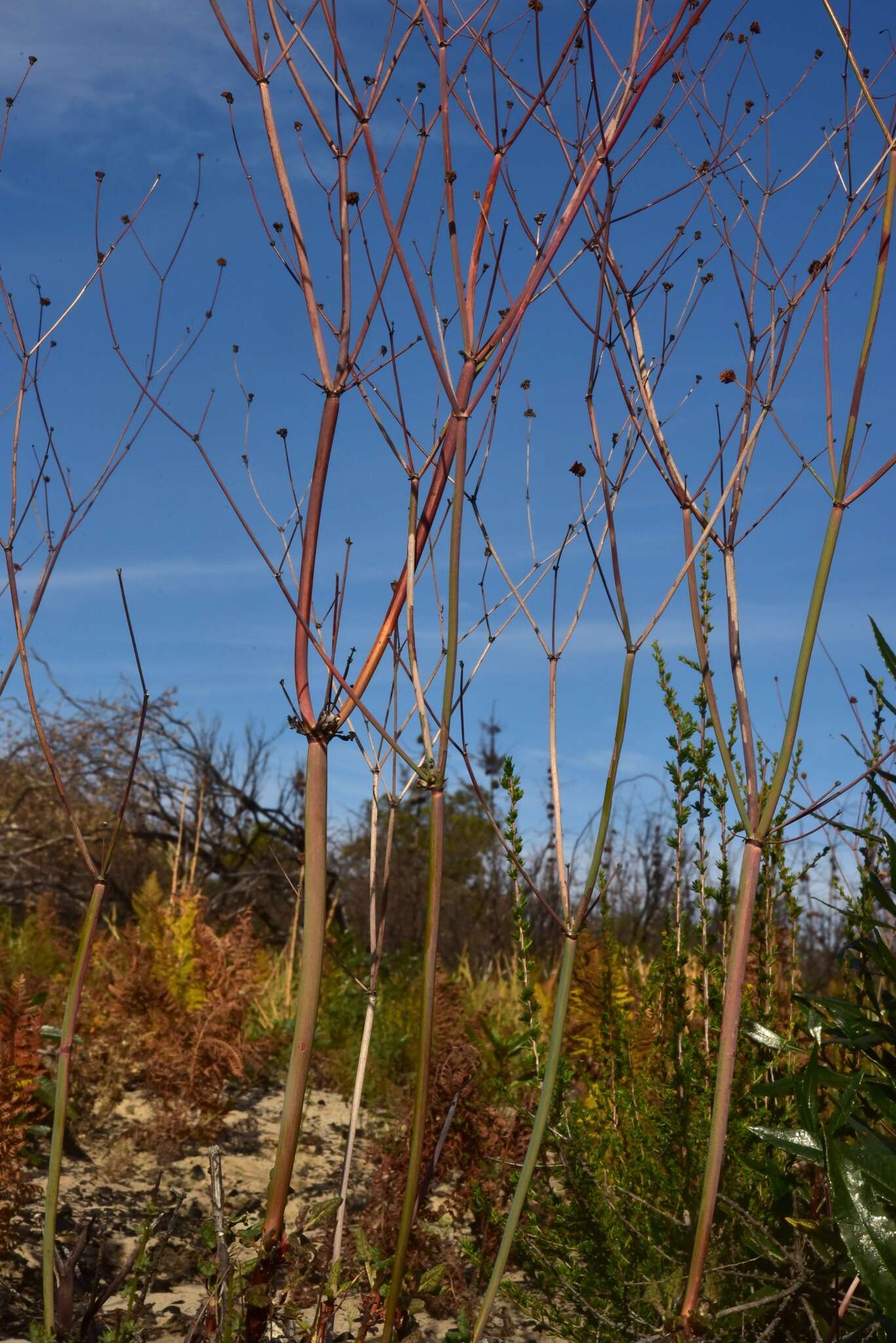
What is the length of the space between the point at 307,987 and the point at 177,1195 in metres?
2.56

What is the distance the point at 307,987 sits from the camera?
1637 millimetres

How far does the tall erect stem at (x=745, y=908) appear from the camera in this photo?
150 centimetres

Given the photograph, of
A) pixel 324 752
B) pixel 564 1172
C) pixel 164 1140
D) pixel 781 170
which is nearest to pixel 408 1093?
pixel 164 1140

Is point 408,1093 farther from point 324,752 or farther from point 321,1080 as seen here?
point 324,752

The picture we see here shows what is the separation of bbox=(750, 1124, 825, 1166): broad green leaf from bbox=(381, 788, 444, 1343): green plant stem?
563 millimetres

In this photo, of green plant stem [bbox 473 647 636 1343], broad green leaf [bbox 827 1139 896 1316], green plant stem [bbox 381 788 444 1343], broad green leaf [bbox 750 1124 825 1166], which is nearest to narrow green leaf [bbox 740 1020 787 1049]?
broad green leaf [bbox 750 1124 825 1166]

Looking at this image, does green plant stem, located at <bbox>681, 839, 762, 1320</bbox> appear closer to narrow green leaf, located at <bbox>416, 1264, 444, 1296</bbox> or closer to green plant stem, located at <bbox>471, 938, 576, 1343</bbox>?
green plant stem, located at <bbox>471, 938, 576, 1343</bbox>

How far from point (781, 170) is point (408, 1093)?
3745mm

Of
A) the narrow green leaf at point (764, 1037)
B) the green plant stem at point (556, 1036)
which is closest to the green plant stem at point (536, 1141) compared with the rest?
the green plant stem at point (556, 1036)

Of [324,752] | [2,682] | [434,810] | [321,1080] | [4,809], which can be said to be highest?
[4,809]

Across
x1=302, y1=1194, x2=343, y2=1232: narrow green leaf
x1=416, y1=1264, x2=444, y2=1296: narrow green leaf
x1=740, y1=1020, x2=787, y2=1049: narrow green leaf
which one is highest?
x1=740, y1=1020, x2=787, y2=1049: narrow green leaf

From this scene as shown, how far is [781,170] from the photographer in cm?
259

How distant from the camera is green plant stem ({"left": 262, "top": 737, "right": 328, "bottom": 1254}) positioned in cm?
161

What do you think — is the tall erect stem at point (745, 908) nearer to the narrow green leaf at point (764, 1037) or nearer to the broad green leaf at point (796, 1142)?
the broad green leaf at point (796, 1142)
